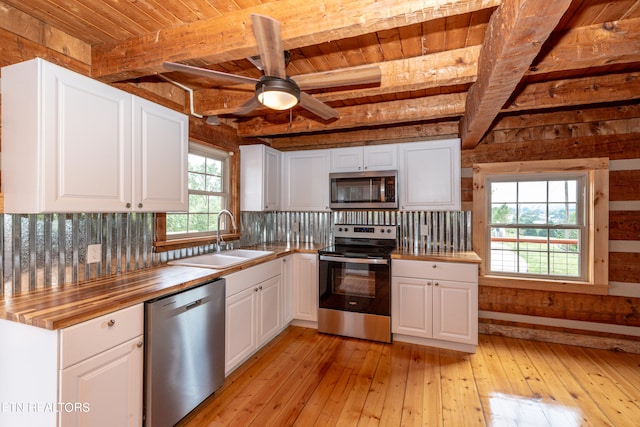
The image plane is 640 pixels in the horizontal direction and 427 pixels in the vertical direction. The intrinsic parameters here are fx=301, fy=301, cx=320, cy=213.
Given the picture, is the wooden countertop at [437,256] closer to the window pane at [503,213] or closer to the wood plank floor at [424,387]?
Answer: the window pane at [503,213]

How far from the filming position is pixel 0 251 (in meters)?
1.57

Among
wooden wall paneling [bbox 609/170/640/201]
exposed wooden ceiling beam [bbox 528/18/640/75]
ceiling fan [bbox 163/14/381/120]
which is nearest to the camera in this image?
ceiling fan [bbox 163/14/381/120]

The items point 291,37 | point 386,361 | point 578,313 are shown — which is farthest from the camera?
point 578,313

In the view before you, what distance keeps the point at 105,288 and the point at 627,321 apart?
4.44 metres

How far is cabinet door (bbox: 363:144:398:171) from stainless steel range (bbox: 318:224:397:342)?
37.2 inches

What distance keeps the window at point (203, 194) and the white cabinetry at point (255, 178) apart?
197 millimetres

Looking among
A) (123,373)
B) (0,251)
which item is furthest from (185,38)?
(123,373)

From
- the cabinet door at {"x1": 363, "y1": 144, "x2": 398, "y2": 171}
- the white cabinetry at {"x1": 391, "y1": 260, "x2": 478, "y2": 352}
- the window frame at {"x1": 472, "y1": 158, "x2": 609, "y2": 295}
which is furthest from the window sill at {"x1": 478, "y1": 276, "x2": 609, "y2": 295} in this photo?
the cabinet door at {"x1": 363, "y1": 144, "x2": 398, "y2": 171}

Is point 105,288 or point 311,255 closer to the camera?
point 105,288

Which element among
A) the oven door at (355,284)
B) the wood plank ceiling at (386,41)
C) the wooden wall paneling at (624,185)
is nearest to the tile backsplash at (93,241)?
the oven door at (355,284)

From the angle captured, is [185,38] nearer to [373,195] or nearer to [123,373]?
[123,373]

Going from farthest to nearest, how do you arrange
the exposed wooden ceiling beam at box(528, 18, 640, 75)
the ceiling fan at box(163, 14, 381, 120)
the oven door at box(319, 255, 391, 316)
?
the oven door at box(319, 255, 391, 316), the exposed wooden ceiling beam at box(528, 18, 640, 75), the ceiling fan at box(163, 14, 381, 120)

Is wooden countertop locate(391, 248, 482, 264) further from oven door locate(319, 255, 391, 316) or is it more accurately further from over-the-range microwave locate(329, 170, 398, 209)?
over-the-range microwave locate(329, 170, 398, 209)

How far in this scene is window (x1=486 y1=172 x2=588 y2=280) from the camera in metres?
3.15
